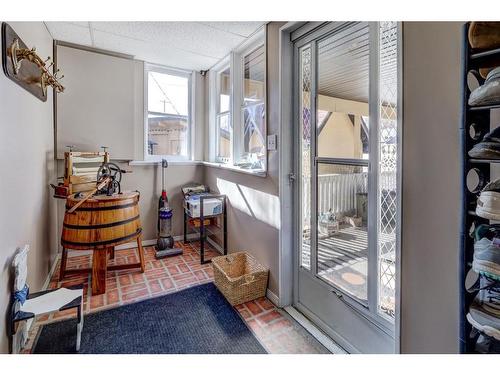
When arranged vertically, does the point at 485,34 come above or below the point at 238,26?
below

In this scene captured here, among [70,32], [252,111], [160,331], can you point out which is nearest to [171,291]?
[160,331]

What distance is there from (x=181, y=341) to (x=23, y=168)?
63.0 inches

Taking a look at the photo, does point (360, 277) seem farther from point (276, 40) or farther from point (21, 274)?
point (21, 274)

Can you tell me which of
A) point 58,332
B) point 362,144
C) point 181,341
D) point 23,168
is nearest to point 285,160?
point 362,144

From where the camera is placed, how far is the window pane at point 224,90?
3.43 metres

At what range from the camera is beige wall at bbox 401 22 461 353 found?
1.05m

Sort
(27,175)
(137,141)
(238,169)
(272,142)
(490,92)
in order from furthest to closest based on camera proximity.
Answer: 1. (137,141)
2. (238,169)
3. (272,142)
4. (27,175)
5. (490,92)

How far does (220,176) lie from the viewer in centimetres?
337

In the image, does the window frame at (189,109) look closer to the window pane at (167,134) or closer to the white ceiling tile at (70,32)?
the window pane at (167,134)

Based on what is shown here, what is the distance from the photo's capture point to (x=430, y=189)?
112 cm

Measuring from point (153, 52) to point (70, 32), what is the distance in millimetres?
800

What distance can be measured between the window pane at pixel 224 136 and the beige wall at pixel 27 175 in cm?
188

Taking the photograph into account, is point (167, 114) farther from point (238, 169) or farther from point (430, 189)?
point (430, 189)

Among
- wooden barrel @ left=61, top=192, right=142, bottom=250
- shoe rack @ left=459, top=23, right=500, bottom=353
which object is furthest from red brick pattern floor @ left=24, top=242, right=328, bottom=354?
shoe rack @ left=459, top=23, right=500, bottom=353
